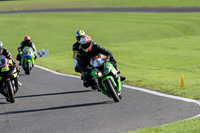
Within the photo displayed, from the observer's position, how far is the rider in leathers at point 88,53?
10327 millimetres

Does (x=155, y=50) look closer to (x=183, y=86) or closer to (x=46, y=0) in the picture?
(x=183, y=86)

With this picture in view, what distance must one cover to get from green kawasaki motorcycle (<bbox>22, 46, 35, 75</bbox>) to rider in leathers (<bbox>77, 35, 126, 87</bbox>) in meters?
7.29

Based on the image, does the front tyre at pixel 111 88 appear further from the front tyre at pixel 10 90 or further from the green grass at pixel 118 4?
the green grass at pixel 118 4

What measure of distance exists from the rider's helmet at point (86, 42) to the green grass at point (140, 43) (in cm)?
239

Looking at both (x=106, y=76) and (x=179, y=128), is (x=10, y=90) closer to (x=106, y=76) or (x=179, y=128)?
(x=106, y=76)

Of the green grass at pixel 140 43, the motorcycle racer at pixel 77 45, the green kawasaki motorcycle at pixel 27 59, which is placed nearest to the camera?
the motorcycle racer at pixel 77 45

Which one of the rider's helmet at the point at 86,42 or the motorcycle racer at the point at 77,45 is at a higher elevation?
the rider's helmet at the point at 86,42

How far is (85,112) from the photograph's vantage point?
9.04 metres

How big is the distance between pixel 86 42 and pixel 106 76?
3.63 ft

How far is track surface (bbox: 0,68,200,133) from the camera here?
25.1ft

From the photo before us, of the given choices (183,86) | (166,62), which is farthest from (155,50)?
(183,86)

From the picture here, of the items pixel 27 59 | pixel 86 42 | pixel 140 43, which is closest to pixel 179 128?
pixel 86 42

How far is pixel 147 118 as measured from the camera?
7891mm

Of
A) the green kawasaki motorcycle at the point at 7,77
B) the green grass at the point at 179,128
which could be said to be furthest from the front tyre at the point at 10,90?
the green grass at the point at 179,128
